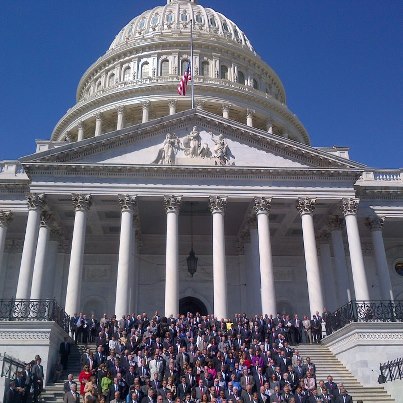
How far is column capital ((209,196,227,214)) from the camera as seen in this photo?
102ft

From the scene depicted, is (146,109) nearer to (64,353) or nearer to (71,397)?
(64,353)

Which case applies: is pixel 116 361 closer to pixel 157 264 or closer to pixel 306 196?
pixel 306 196

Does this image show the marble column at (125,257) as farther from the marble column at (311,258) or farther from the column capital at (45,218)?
the marble column at (311,258)

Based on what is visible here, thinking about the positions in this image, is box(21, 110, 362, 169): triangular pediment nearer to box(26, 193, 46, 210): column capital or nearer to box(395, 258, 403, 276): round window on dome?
box(26, 193, 46, 210): column capital

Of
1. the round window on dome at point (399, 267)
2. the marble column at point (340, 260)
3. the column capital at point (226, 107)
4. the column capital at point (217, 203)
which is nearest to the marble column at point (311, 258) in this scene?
the marble column at point (340, 260)

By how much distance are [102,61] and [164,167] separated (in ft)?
119

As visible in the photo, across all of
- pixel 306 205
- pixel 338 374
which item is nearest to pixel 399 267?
pixel 306 205

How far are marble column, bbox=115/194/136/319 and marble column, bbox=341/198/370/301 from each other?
13010 millimetres

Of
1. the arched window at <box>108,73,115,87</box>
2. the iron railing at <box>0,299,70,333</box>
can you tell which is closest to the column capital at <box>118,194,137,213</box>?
the iron railing at <box>0,299,70,333</box>

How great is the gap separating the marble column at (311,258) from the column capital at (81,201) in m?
12.9

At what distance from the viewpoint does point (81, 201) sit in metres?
30.4

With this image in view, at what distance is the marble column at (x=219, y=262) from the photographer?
1120 inches

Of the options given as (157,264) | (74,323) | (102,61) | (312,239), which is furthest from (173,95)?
(74,323)

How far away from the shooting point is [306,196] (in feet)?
104
